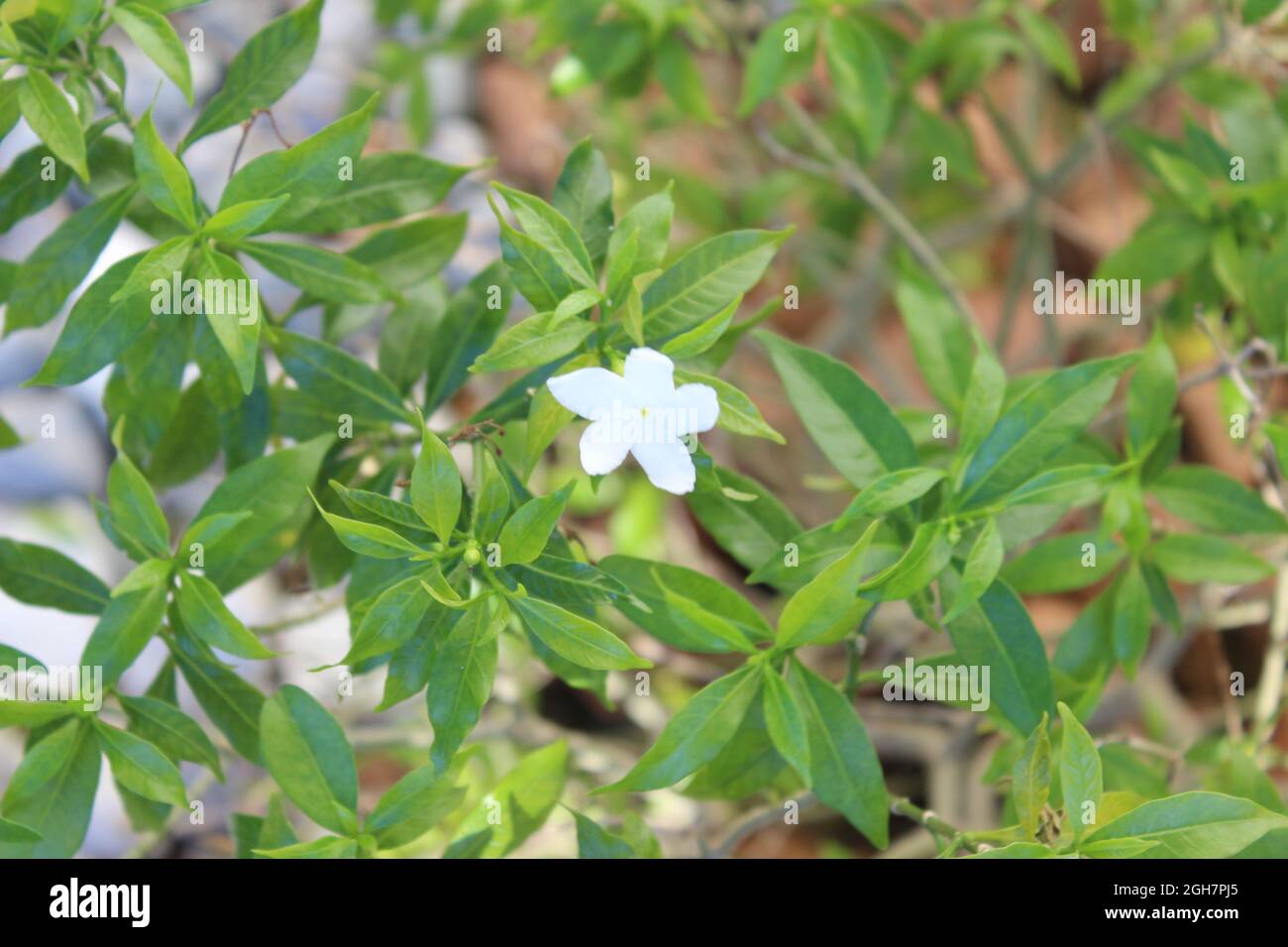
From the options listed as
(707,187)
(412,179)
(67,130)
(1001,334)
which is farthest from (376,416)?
(1001,334)

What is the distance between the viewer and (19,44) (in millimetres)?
806

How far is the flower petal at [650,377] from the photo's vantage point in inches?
28.1

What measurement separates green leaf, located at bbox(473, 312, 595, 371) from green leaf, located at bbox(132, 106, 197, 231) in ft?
0.82

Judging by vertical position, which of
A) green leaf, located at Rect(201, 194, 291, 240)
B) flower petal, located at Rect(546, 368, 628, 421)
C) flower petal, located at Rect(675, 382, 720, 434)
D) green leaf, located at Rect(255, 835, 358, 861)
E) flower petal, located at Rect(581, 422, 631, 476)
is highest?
green leaf, located at Rect(201, 194, 291, 240)

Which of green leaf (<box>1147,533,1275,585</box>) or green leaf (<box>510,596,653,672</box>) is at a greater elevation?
green leaf (<box>1147,533,1275,585</box>)

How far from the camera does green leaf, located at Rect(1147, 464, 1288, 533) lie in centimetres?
103

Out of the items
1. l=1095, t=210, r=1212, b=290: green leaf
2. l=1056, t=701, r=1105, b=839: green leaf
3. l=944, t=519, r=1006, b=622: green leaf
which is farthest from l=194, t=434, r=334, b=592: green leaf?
l=1095, t=210, r=1212, b=290: green leaf

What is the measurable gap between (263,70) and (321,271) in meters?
0.18

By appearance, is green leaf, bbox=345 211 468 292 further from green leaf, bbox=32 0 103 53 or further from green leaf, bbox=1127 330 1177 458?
green leaf, bbox=1127 330 1177 458

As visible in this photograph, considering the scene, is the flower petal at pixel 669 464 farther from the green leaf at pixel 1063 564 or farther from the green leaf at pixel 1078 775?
the green leaf at pixel 1063 564

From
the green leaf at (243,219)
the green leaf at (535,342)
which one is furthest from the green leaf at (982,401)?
the green leaf at (243,219)
